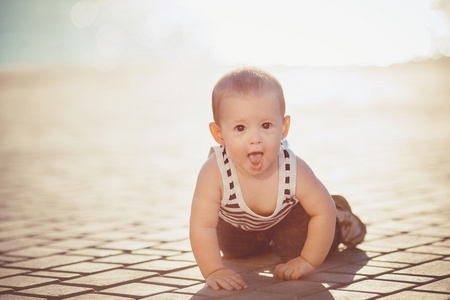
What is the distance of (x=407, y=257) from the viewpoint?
344 cm

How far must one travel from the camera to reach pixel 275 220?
129 inches

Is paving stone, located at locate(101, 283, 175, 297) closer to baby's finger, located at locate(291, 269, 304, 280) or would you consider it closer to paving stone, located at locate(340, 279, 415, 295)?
baby's finger, located at locate(291, 269, 304, 280)

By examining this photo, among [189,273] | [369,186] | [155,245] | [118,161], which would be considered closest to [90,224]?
[155,245]

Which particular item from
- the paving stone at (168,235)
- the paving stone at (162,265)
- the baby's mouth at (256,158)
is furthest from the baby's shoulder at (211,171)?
the paving stone at (168,235)

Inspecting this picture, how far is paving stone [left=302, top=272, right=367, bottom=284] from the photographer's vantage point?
3018 millimetres

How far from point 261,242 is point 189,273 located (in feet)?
1.84

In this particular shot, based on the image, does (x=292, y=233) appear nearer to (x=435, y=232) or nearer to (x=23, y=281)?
(x=435, y=232)

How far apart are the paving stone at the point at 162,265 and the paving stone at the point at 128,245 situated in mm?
422

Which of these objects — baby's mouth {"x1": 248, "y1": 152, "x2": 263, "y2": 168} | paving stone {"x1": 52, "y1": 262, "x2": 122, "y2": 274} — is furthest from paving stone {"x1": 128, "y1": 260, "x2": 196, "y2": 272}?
baby's mouth {"x1": 248, "y1": 152, "x2": 263, "y2": 168}

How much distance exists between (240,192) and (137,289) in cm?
67

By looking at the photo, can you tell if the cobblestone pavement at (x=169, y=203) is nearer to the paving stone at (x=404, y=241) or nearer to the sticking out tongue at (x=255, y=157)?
the paving stone at (x=404, y=241)

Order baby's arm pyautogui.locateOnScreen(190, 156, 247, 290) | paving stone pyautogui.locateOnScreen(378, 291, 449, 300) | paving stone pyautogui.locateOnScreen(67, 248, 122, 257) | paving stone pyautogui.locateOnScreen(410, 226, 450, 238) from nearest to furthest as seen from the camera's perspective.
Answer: paving stone pyautogui.locateOnScreen(378, 291, 449, 300), baby's arm pyautogui.locateOnScreen(190, 156, 247, 290), paving stone pyautogui.locateOnScreen(67, 248, 122, 257), paving stone pyautogui.locateOnScreen(410, 226, 450, 238)

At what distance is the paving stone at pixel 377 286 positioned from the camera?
2809 millimetres

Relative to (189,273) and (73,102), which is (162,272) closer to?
(189,273)
